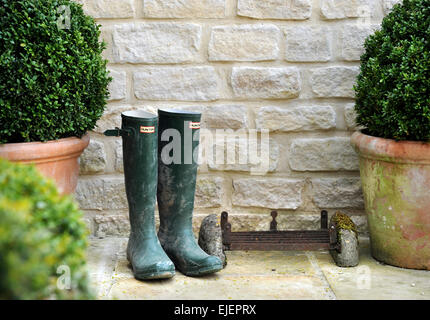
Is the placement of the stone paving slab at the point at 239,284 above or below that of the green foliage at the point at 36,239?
below

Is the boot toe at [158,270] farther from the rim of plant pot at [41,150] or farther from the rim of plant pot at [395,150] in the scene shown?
the rim of plant pot at [395,150]

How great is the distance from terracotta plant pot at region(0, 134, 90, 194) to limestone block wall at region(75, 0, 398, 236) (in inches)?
17.3

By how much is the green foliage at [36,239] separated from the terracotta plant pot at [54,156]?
0.96m

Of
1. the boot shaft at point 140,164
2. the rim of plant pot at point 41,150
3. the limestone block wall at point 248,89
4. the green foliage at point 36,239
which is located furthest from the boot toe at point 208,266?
the green foliage at point 36,239

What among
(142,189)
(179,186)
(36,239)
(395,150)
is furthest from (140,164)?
(36,239)

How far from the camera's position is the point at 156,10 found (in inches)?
108

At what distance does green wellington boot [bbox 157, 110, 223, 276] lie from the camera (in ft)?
7.70

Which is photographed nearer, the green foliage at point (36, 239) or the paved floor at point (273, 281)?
the green foliage at point (36, 239)

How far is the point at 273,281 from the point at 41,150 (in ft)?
3.63

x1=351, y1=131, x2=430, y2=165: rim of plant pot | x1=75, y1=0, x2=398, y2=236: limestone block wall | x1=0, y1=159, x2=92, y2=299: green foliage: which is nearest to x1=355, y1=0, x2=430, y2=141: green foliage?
x1=351, y1=131, x2=430, y2=165: rim of plant pot

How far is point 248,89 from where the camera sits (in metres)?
2.79

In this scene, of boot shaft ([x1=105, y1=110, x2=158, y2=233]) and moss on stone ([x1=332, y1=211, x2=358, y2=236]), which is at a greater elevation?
boot shaft ([x1=105, y1=110, x2=158, y2=233])

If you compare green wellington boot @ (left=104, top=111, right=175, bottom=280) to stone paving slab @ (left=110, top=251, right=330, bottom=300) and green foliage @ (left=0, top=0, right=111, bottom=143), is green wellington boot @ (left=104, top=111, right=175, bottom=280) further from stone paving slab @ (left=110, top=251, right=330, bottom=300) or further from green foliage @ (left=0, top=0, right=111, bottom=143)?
green foliage @ (left=0, top=0, right=111, bottom=143)

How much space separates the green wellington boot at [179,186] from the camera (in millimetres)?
2346
